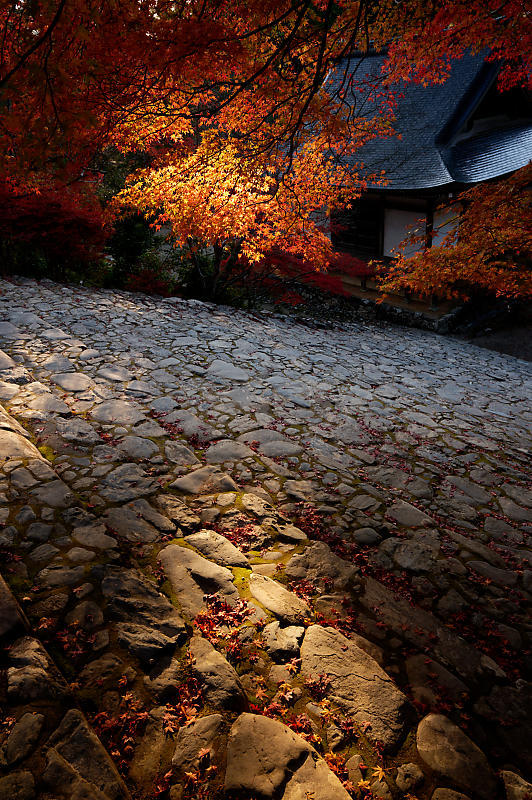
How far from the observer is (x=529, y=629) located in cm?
307

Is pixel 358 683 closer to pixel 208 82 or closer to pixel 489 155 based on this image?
pixel 208 82

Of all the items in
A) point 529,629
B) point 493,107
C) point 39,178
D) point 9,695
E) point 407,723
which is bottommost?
point 529,629

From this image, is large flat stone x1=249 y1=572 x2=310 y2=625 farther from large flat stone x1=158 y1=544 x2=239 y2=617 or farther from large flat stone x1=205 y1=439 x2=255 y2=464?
large flat stone x1=205 y1=439 x2=255 y2=464

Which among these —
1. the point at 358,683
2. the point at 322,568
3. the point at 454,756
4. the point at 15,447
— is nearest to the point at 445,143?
the point at 322,568

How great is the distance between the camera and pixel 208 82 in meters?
6.88

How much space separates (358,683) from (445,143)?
1795cm

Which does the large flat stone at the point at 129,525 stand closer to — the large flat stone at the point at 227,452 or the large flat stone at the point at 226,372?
the large flat stone at the point at 227,452

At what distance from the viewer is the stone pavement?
1.80 meters

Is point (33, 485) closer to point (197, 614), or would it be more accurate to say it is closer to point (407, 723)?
point (197, 614)

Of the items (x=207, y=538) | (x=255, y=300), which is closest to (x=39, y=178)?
(x=255, y=300)

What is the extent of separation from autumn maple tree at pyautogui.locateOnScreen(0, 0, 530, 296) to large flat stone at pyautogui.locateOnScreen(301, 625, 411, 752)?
11.1 ft

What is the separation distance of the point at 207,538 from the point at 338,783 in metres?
1.81

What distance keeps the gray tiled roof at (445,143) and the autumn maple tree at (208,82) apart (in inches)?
178

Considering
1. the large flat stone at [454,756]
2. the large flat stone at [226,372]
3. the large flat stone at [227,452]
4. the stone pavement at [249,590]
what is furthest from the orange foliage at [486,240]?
the large flat stone at [454,756]
